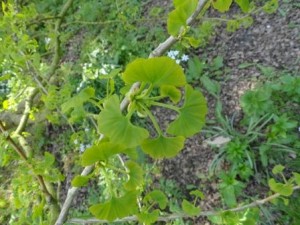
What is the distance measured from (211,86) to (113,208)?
6.11 feet

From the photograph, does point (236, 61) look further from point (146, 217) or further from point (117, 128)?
point (117, 128)

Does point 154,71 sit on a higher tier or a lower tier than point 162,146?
higher

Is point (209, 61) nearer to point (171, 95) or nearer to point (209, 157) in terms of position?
point (209, 157)

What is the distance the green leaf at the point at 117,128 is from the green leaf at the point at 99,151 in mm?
36

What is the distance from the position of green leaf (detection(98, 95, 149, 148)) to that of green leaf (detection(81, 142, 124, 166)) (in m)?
0.04

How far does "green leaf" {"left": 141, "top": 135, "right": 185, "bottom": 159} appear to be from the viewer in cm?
53

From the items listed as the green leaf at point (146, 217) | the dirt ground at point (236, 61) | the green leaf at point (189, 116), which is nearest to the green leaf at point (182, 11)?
the green leaf at point (189, 116)

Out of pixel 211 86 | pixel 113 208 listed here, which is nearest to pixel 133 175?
pixel 113 208

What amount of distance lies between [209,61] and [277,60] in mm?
392

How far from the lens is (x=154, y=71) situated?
0.43m

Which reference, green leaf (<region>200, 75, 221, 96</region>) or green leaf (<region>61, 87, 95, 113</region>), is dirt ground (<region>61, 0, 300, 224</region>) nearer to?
green leaf (<region>200, 75, 221, 96</region>)

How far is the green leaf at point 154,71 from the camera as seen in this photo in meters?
0.43

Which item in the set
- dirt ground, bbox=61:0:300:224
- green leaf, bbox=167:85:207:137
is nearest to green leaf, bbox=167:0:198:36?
green leaf, bbox=167:85:207:137

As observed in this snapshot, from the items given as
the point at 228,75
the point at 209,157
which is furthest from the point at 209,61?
the point at 209,157
